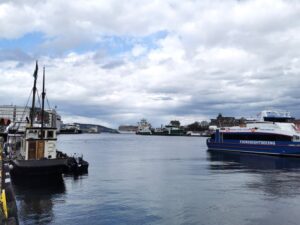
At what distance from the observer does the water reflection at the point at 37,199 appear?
22.5 m

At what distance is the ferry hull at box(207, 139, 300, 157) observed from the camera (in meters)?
70.9

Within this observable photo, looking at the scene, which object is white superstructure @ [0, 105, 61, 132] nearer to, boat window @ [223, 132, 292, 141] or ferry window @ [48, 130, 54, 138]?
ferry window @ [48, 130, 54, 138]

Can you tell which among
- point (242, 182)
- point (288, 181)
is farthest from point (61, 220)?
point (288, 181)

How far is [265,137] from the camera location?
76500 mm

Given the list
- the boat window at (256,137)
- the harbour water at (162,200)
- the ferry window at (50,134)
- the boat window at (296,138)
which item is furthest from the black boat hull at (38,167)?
the boat window at (296,138)

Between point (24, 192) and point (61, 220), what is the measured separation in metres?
9.82

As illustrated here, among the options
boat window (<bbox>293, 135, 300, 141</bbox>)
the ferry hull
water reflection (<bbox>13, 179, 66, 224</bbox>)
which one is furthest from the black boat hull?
boat window (<bbox>293, 135, 300, 141</bbox>)

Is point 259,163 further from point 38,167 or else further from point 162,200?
point 38,167

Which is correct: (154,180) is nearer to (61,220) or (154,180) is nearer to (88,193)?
(88,193)

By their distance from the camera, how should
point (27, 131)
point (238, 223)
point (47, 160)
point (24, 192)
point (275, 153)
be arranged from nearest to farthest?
point (238, 223) → point (24, 192) → point (47, 160) → point (27, 131) → point (275, 153)

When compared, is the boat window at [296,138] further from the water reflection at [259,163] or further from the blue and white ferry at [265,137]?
the water reflection at [259,163]

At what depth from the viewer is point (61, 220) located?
2214 cm

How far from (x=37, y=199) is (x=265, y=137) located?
5633 centimetres

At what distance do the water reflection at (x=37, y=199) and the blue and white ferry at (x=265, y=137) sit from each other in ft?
154
